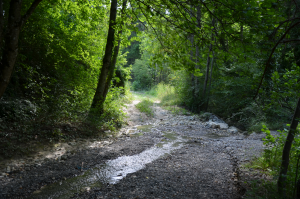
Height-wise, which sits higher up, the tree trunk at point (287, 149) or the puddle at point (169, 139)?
the tree trunk at point (287, 149)

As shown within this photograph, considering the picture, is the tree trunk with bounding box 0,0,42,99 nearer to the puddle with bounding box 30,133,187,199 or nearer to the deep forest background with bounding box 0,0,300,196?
the deep forest background with bounding box 0,0,300,196

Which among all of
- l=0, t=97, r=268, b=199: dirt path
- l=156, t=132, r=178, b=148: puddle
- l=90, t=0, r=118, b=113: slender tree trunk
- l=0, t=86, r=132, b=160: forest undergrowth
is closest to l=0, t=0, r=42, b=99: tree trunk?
l=0, t=86, r=132, b=160: forest undergrowth

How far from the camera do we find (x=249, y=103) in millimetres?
10523

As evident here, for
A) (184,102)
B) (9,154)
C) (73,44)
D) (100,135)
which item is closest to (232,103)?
(184,102)

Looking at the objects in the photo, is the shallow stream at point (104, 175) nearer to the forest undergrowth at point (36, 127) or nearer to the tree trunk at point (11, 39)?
the forest undergrowth at point (36, 127)

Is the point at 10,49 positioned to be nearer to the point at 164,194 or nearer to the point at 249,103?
the point at 164,194

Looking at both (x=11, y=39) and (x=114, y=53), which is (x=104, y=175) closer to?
(x=11, y=39)

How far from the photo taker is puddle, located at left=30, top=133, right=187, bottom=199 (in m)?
3.15

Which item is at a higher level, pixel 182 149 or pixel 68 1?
pixel 68 1

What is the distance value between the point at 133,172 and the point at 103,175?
2.06 ft

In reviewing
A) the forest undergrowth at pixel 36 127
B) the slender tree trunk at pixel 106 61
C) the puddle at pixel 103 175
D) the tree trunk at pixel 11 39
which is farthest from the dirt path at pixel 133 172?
the tree trunk at pixel 11 39

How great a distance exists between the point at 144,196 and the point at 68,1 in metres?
7.06

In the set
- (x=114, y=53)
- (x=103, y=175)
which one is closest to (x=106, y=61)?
(x=114, y=53)

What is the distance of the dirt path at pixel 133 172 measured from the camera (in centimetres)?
318
